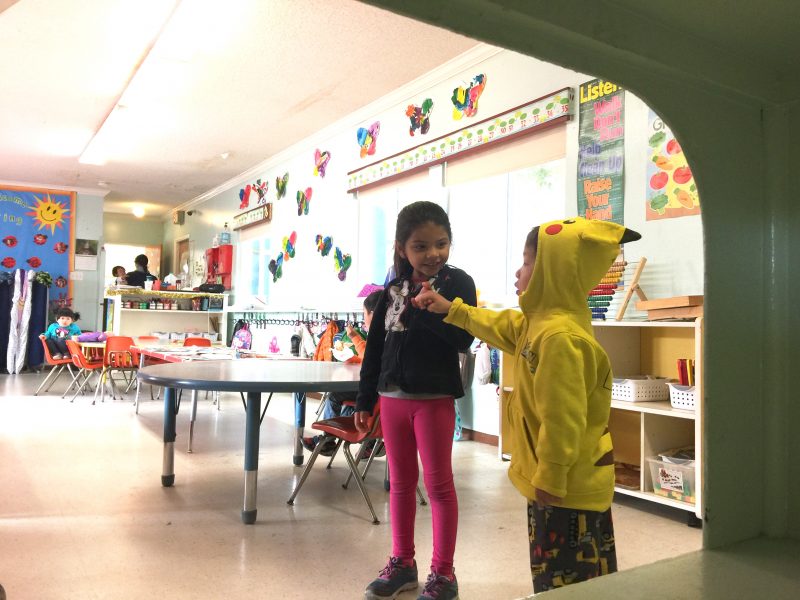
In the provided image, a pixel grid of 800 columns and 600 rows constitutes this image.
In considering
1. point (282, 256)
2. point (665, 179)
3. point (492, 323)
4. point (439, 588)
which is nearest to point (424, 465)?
point (439, 588)

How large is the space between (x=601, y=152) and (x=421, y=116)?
2105 mm

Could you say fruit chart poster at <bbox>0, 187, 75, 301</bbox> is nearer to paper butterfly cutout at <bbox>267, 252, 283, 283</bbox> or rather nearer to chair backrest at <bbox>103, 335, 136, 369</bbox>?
paper butterfly cutout at <bbox>267, 252, 283, 283</bbox>

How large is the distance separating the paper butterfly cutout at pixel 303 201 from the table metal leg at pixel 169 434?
14.6 feet

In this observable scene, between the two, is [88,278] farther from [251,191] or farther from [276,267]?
[276,267]

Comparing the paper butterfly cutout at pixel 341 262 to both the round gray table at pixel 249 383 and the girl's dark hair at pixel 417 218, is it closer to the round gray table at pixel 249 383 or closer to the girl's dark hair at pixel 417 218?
the round gray table at pixel 249 383

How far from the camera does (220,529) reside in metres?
2.75

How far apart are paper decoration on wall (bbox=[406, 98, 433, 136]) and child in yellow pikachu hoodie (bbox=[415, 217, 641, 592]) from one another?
4.29 m

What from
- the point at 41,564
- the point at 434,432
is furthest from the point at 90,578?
the point at 434,432

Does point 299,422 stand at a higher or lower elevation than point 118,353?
lower

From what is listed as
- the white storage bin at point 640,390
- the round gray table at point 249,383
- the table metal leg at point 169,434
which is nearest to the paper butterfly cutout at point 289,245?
the round gray table at point 249,383

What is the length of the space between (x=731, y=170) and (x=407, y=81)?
5.29 meters

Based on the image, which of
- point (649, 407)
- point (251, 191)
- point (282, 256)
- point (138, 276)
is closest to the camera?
point (649, 407)

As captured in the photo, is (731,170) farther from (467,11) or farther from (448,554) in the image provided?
(448,554)

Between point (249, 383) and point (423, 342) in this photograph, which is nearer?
point (423, 342)
